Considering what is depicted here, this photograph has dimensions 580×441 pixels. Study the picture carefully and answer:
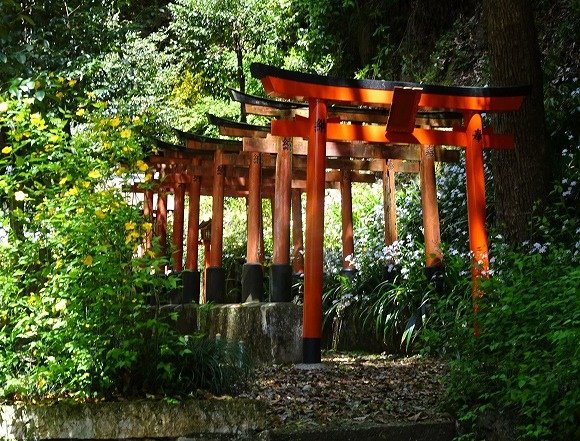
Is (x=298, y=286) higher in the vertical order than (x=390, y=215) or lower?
lower

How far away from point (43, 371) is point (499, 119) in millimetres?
6332

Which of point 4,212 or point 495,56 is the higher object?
point 495,56

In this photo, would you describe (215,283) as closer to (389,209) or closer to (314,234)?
(389,209)

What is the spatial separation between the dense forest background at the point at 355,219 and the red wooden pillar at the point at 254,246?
49.9 inches

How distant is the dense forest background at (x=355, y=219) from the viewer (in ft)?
19.2

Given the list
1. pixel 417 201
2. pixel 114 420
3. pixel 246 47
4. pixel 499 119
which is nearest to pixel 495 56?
pixel 499 119

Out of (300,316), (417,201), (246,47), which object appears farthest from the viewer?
(246,47)

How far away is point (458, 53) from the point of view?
49.5 feet

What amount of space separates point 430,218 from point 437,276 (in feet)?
2.09

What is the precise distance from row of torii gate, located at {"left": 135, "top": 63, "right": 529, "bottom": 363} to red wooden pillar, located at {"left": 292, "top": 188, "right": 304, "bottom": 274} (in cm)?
147

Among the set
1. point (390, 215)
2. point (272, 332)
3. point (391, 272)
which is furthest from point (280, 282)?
point (390, 215)

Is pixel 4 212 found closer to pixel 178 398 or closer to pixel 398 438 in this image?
pixel 178 398

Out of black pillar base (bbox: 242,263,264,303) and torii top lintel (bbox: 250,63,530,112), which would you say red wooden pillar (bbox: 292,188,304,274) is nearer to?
black pillar base (bbox: 242,263,264,303)

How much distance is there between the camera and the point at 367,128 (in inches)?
366
